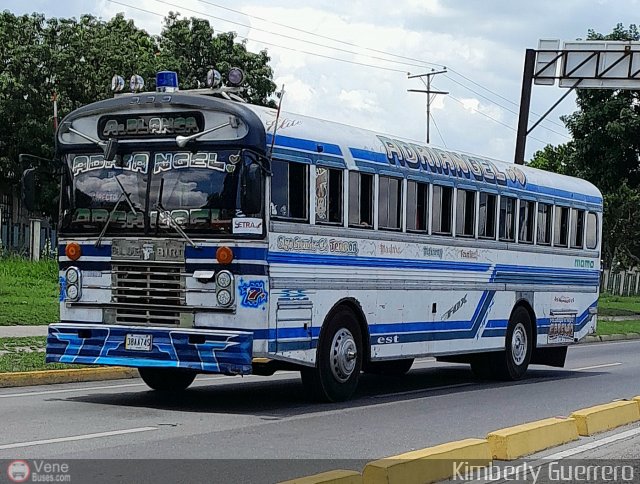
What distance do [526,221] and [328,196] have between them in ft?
18.9

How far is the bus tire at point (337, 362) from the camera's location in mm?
13556

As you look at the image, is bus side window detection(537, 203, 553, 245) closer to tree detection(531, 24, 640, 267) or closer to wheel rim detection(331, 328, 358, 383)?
wheel rim detection(331, 328, 358, 383)

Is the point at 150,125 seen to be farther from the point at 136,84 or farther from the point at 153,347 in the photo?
the point at 153,347

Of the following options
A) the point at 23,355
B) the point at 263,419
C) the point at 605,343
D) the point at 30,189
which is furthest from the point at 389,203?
the point at 605,343

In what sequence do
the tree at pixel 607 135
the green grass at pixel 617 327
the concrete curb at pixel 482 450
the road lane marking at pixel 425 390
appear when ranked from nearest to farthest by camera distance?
the concrete curb at pixel 482 450 < the road lane marking at pixel 425 390 < the green grass at pixel 617 327 < the tree at pixel 607 135

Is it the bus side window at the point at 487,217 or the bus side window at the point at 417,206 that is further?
the bus side window at the point at 487,217

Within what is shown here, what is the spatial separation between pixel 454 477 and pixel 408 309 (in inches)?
257

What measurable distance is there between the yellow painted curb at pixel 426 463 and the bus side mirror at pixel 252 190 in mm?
3818

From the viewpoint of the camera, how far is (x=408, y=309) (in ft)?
50.5

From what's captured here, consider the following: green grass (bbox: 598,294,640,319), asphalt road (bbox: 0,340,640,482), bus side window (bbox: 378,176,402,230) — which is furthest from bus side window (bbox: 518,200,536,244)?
Result: green grass (bbox: 598,294,640,319)

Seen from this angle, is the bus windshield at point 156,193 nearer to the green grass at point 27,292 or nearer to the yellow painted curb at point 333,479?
the yellow painted curb at point 333,479

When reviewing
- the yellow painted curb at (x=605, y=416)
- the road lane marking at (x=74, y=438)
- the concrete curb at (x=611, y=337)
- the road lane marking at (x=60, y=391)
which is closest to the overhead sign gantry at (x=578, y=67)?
the concrete curb at (x=611, y=337)

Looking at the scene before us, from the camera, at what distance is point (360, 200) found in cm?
1434

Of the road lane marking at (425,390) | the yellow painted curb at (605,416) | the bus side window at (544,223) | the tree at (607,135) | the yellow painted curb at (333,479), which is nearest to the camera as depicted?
the yellow painted curb at (333,479)
